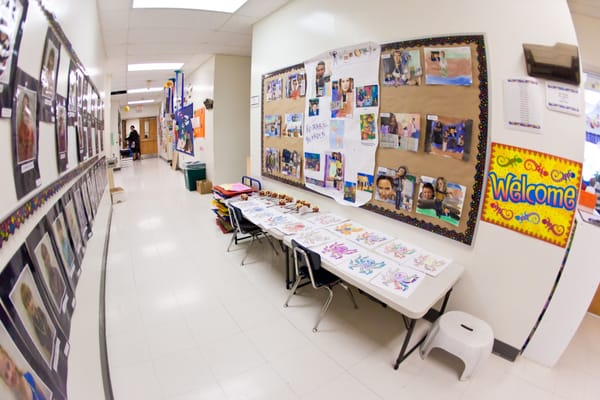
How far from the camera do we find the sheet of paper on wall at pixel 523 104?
1.68 m

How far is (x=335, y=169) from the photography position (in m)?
2.89

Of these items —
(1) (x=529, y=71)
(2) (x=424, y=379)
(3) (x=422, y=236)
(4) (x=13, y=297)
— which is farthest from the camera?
(3) (x=422, y=236)

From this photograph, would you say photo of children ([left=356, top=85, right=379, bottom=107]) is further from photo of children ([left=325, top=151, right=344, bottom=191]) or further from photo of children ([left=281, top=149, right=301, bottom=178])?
photo of children ([left=281, top=149, right=301, bottom=178])

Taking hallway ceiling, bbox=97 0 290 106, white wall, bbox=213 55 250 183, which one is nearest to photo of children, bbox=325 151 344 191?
hallway ceiling, bbox=97 0 290 106

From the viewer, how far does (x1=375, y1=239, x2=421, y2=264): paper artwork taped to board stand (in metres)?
2.13

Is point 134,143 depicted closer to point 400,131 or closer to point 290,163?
point 290,163

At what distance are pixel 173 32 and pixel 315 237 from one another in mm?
4247

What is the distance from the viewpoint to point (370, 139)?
98.3 inches

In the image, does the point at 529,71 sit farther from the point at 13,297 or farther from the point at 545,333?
the point at 13,297

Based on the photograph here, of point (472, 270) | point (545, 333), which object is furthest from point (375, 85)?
point (545, 333)

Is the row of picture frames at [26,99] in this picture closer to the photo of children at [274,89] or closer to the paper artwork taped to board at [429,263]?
the paper artwork taped to board at [429,263]

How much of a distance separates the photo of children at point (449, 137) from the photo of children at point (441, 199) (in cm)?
21

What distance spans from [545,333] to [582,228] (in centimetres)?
77

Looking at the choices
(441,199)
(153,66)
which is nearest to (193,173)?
(153,66)
